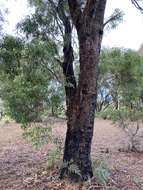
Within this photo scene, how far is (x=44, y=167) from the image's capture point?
7.56 metres

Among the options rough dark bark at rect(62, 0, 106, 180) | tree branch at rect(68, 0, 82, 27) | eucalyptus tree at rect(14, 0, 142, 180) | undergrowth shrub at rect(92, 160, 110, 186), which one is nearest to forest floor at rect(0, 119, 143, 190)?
undergrowth shrub at rect(92, 160, 110, 186)

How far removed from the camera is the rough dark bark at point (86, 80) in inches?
249

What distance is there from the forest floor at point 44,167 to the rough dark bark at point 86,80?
561 millimetres

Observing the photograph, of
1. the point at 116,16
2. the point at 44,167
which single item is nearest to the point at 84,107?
the point at 44,167

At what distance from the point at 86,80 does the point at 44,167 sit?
2.13 m

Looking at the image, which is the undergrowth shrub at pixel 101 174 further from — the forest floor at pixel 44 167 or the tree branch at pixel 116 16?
the tree branch at pixel 116 16

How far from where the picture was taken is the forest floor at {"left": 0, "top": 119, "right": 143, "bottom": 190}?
663 cm

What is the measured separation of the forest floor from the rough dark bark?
56cm

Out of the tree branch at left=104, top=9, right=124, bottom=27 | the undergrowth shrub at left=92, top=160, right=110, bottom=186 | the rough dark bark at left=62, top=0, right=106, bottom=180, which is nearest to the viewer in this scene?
the rough dark bark at left=62, top=0, right=106, bottom=180

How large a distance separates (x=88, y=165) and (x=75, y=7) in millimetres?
2569

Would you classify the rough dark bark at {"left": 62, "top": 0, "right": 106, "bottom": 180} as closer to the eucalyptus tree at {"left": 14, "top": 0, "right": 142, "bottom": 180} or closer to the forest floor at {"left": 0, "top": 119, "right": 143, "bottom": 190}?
the eucalyptus tree at {"left": 14, "top": 0, "right": 142, "bottom": 180}

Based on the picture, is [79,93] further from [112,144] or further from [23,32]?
[112,144]

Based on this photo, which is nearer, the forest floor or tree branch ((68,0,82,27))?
tree branch ((68,0,82,27))

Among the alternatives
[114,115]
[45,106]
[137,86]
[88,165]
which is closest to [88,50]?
[45,106]
